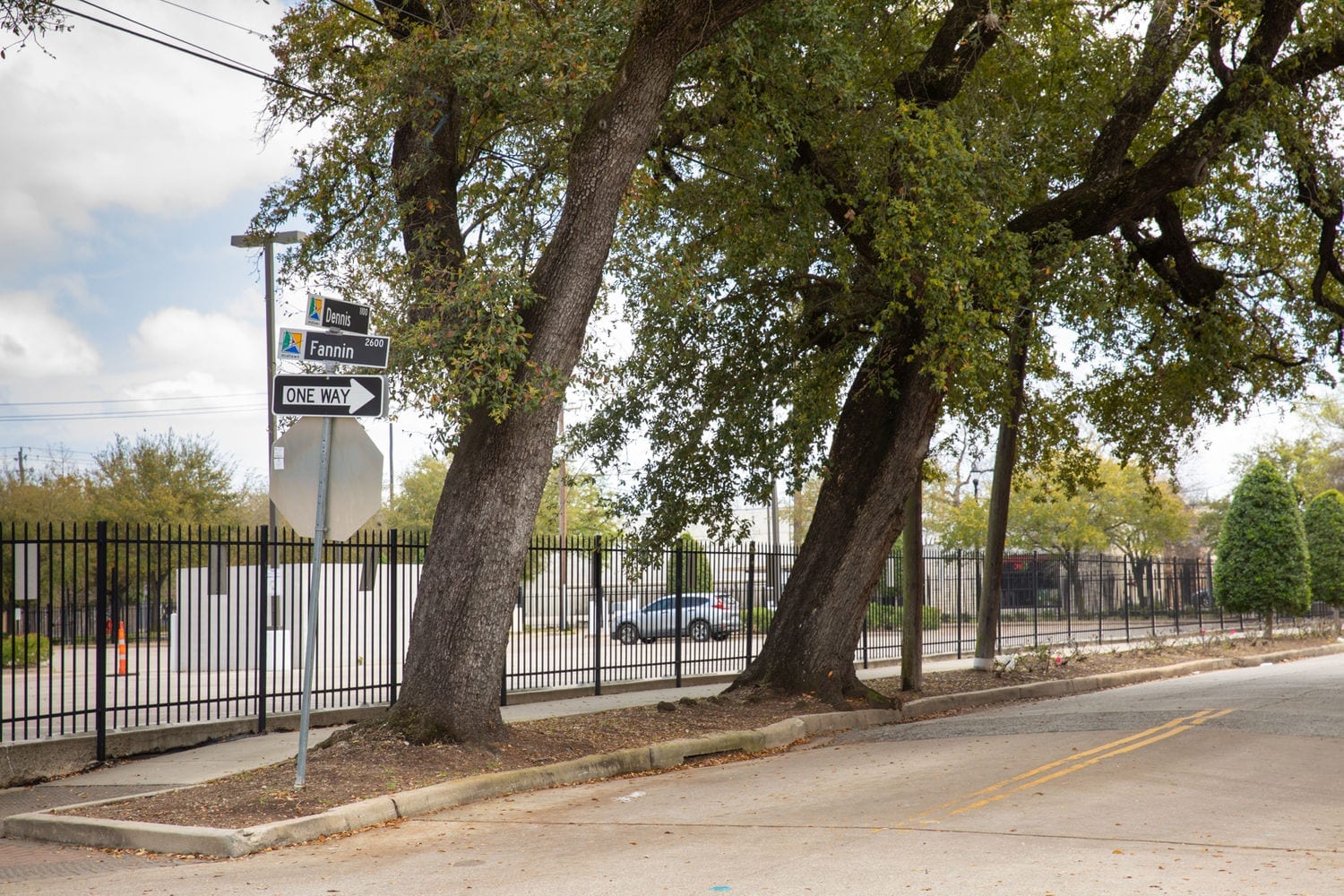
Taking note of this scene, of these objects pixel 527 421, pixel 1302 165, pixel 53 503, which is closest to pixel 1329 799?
pixel 527 421

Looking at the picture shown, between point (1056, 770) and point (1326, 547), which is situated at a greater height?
point (1326, 547)

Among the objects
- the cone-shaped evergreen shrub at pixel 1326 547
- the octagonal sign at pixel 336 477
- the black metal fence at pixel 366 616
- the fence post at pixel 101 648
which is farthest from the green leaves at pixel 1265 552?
the fence post at pixel 101 648

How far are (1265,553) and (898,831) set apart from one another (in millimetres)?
26479

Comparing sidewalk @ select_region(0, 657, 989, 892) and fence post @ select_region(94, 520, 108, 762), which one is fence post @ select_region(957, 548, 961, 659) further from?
fence post @ select_region(94, 520, 108, 762)

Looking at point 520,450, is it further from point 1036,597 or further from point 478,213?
point 1036,597

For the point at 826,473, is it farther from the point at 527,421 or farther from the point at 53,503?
the point at 53,503

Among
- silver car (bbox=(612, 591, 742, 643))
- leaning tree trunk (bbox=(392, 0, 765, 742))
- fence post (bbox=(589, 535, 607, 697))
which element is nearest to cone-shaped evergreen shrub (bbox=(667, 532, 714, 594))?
silver car (bbox=(612, 591, 742, 643))

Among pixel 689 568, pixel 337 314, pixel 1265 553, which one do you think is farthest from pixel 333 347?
pixel 1265 553

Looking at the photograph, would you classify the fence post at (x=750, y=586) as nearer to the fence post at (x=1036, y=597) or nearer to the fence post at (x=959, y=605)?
the fence post at (x=959, y=605)

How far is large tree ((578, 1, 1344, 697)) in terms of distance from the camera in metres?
13.4

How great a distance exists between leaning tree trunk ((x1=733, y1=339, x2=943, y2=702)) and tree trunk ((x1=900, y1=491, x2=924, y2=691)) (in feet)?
6.17

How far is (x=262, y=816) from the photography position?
8234 mm

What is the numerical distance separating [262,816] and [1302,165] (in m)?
14.7

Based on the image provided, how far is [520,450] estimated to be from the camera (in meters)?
11.0
